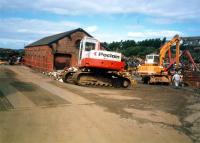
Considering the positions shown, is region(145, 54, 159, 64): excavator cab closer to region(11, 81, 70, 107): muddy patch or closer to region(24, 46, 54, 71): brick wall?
region(24, 46, 54, 71): brick wall

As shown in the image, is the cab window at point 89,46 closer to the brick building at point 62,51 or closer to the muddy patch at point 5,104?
the muddy patch at point 5,104

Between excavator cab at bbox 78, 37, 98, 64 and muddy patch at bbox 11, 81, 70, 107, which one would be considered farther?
excavator cab at bbox 78, 37, 98, 64

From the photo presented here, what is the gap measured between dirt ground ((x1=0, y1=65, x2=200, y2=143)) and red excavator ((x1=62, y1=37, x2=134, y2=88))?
5675 millimetres

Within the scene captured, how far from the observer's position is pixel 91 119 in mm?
11094

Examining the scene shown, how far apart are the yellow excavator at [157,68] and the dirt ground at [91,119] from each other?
13334 millimetres

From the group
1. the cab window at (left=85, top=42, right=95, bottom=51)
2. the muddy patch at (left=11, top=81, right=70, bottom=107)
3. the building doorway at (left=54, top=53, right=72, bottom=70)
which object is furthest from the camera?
the building doorway at (left=54, top=53, right=72, bottom=70)

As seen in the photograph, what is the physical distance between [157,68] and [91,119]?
19624 mm

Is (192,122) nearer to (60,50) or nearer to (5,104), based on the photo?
(5,104)

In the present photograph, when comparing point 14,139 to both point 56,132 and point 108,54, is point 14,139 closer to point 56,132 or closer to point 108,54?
point 56,132

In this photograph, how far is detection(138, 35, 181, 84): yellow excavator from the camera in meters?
29.6

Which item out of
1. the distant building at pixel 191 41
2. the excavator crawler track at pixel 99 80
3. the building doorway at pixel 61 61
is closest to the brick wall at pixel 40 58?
the building doorway at pixel 61 61

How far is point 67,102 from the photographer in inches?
559

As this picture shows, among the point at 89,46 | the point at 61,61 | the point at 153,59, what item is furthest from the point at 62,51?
the point at 89,46

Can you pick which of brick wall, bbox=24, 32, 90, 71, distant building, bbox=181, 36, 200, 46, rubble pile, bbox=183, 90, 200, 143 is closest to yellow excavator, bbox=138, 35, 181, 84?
distant building, bbox=181, 36, 200, 46
